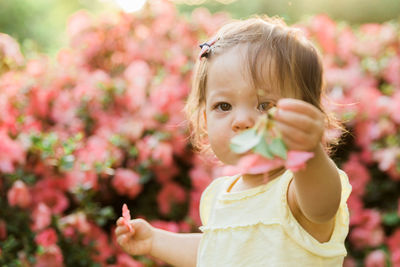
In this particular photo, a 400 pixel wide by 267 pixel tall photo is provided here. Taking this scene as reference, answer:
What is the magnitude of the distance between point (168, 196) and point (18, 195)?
787 millimetres

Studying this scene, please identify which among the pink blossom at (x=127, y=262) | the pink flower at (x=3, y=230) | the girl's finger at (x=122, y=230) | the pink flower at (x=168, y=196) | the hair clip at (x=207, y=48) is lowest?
the pink blossom at (x=127, y=262)

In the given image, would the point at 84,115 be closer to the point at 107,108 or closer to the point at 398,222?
the point at 107,108

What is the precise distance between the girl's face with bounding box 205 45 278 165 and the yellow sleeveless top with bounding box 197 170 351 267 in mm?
127

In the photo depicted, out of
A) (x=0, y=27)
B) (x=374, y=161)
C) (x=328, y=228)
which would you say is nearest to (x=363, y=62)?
(x=374, y=161)

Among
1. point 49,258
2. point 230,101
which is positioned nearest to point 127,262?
point 49,258

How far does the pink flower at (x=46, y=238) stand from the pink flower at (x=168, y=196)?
627 mm

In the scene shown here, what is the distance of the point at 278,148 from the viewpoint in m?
0.79

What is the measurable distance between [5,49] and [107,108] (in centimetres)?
65

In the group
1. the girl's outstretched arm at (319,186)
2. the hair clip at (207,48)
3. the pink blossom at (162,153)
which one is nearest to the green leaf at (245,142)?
the girl's outstretched arm at (319,186)

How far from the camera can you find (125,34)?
3.56 m

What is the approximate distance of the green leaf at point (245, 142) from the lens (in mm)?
778

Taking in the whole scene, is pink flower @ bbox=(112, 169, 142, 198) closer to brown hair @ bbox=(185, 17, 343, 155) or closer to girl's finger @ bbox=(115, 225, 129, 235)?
girl's finger @ bbox=(115, 225, 129, 235)

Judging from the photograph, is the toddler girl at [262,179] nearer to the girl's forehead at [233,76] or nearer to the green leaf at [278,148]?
the girl's forehead at [233,76]

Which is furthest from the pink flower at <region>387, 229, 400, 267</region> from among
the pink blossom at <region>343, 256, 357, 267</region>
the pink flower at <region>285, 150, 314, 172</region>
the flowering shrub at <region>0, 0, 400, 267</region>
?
the pink flower at <region>285, 150, 314, 172</region>
